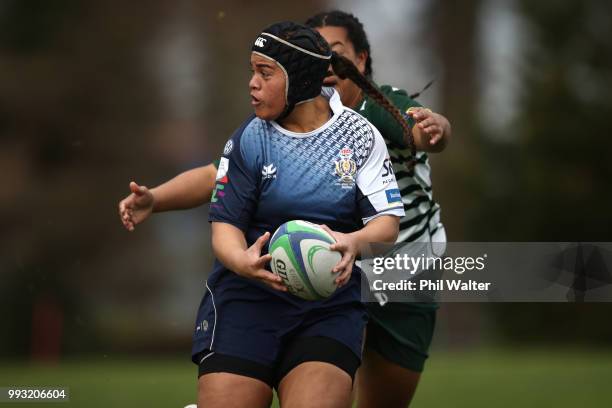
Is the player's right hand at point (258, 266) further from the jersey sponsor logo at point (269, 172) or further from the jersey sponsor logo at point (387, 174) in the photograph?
the jersey sponsor logo at point (387, 174)

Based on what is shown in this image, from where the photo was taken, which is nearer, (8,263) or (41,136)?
(8,263)

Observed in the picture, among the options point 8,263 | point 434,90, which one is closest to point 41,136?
point 8,263

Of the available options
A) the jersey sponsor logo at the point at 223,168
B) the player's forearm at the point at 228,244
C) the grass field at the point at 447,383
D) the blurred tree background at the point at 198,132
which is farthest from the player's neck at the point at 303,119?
the blurred tree background at the point at 198,132

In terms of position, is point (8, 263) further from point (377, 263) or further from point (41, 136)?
point (377, 263)

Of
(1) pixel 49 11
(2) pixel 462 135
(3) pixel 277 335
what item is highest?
(1) pixel 49 11

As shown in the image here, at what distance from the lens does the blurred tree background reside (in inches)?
797

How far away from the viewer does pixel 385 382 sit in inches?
255

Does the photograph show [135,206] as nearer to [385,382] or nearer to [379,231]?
[379,231]

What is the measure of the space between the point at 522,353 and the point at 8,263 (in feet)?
29.9

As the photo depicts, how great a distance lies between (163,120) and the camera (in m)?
27.1

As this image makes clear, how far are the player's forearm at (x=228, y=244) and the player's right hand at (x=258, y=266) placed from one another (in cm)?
3

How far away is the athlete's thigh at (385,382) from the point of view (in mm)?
6469

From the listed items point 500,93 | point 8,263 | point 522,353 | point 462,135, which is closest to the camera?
point 522,353

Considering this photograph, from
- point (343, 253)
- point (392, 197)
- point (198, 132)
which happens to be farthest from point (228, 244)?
point (198, 132)
